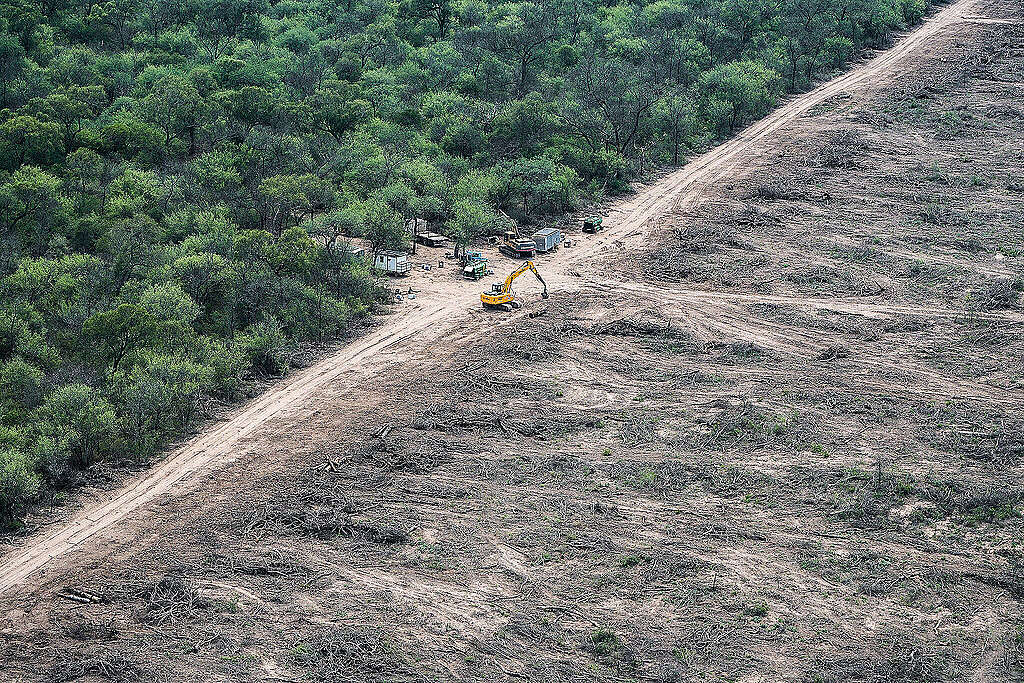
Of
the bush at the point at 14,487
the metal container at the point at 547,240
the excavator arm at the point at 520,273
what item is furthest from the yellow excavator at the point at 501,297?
the bush at the point at 14,487

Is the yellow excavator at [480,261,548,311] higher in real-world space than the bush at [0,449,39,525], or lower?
higher

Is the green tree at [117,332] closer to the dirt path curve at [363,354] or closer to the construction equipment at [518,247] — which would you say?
the dirt path curve at [363,354]

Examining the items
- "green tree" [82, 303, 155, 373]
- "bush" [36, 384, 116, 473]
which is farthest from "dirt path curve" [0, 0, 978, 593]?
"green tree" [82, 303, 155, 373]

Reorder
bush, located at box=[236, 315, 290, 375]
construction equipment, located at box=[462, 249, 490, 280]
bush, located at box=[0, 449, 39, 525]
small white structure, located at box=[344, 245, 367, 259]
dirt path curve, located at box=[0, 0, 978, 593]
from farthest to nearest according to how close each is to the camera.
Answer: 1. construction equipment, located at box=[462, 249, 490, 280]
2. small white structure, located at box=[344, 245, 367, 259]
3. bush, located at box=[236, 315, 290, 375]
4. bush, located at box=[0, 449, 39, 525]
5. dirt path curve, located at box=[0, 0, 978, 593]

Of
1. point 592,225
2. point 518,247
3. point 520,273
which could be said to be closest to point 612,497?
point 520,273

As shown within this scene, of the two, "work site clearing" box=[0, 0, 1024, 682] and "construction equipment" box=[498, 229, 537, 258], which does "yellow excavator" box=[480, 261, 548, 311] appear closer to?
"work site clearing" box=[0, 0, 1024, 682]

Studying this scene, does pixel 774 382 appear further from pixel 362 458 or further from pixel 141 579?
pixel 141 579
